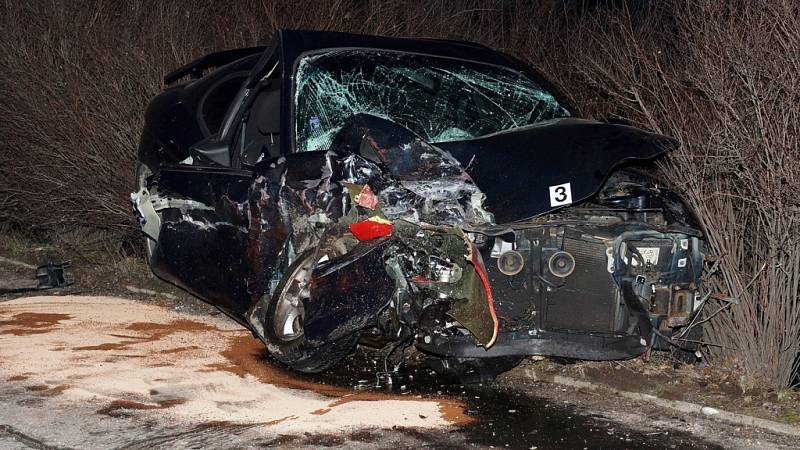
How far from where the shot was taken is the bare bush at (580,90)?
5754mm

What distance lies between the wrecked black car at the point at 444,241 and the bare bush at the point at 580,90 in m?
0.34

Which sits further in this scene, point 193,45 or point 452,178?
point 193,45

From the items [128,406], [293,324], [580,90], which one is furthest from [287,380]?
[580,90]

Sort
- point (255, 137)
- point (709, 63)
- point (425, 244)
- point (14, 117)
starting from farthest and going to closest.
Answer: point (14, 117)
point (255, 137)
point (709, 63)
point (425, 244)

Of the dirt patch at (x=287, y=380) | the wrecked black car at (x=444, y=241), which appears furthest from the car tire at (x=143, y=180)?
the wrecked black car at (x=444, y=241)

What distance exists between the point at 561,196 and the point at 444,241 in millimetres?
658

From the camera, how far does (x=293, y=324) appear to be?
5867 mm

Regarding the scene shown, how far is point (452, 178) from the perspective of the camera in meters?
5.70

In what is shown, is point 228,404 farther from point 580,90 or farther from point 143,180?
point 580,90

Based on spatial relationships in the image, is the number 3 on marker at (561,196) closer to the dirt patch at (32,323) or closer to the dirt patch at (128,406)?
the dirt patch at (128,406)

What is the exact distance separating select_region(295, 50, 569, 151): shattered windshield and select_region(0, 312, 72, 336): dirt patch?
223 cm

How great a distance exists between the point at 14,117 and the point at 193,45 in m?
1.64

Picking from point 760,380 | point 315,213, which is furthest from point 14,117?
point 760,380

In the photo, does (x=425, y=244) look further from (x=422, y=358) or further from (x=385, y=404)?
(x=422, y=358)
